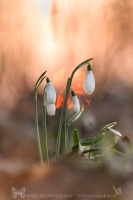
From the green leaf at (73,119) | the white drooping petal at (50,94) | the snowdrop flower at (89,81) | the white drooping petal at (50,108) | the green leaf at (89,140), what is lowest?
the green leaf at (89,140)

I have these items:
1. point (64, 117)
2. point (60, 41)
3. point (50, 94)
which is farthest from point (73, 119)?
point (60, 41)

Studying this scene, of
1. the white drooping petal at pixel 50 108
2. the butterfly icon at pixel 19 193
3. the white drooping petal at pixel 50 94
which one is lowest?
the butterfly icon at pixel 19 193

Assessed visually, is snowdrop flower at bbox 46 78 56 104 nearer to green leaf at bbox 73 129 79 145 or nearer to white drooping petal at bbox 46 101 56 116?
white drooping petal at bbox 46 101 56 116

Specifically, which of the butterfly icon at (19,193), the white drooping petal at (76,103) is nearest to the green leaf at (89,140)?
the white drooping petal at (76,103)

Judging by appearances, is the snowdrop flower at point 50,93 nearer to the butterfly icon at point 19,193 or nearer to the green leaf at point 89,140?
the green leaf at point 89,140

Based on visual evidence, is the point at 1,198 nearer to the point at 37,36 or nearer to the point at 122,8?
the point at 37,36

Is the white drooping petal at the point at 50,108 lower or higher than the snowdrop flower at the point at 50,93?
lower

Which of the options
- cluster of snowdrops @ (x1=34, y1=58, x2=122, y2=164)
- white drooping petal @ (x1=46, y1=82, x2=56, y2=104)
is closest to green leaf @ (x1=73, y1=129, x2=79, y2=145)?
cluster of snowdrops @ (x1=34, y1=58, x2=122, y2=164)

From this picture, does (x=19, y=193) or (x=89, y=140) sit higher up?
(x=89, y=140)

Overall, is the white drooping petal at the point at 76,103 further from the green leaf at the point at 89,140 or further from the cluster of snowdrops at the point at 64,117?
the green leaf at the point at 89,140

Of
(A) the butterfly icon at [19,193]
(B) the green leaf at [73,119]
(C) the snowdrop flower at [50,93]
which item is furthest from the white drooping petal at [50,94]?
(A) the butterfly icon at [19,193]

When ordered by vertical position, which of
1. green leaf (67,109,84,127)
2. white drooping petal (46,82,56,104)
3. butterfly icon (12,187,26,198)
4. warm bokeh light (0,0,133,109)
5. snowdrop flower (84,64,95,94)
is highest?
warm bokeh light (0,0,133,109)

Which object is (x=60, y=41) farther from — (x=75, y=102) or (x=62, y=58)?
(x=75, y=102)
